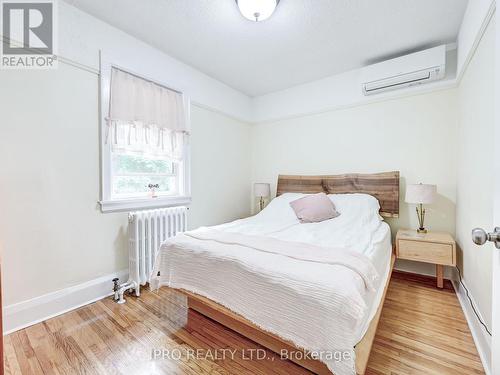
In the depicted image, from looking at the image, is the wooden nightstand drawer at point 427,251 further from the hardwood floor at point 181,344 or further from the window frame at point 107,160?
the window frame at point 107,160

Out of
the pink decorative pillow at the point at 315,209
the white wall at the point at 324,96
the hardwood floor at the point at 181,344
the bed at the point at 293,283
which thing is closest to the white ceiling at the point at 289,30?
the white wall at the point at 324,96

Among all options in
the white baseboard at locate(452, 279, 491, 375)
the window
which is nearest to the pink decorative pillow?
the white baseboard at locate(452, 279, 491, 375)

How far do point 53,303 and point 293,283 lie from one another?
6.47 ft

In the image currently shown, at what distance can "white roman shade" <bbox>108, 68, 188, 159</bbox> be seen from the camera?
87.0 inches

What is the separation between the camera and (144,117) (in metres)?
2.41

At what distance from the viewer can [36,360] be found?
1379 millimetres

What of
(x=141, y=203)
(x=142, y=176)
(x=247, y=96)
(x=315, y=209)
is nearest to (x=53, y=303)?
(x=141, y=203)

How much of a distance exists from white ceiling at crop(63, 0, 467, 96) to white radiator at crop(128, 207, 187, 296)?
5.97ft

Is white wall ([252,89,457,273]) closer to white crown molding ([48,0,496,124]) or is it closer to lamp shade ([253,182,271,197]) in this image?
white crown molding ([48,0,496,124])

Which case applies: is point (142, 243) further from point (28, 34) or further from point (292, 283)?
point (28, 34)

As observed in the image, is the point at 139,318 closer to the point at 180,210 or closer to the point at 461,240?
the point at 180,210

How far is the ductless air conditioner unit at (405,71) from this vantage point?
7.82 ft

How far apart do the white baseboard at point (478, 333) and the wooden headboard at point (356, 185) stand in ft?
3.23

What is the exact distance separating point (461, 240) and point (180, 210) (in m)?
2.90
